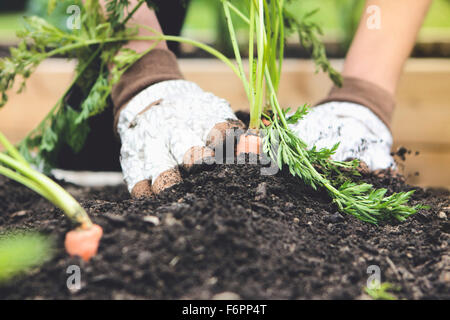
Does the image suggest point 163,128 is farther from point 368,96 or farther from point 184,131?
point 368,96

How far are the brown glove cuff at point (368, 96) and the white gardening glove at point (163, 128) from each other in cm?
45

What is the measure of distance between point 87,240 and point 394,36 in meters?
1.24

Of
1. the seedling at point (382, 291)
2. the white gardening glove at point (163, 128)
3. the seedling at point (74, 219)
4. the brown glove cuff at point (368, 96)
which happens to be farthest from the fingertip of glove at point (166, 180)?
the brown glove cuff at point (368, 96)

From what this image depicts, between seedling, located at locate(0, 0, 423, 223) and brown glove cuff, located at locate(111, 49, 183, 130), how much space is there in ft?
0.26

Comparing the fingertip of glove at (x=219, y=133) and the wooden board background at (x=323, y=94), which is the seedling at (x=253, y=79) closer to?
the fingertip of glove at (x=219, y=133)

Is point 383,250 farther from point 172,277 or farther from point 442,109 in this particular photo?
point 442,109

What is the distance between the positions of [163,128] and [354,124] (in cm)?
55

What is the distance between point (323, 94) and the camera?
212cm

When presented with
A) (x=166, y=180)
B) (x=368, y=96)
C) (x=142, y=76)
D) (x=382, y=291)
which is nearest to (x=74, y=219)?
(x=166, y=180)

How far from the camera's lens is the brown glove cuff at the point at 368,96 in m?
1.30

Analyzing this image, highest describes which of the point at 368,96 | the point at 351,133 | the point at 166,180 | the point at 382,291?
the point at 368,96

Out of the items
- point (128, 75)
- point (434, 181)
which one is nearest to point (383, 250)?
point (128, 75)

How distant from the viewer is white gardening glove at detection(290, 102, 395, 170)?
3.61ft
